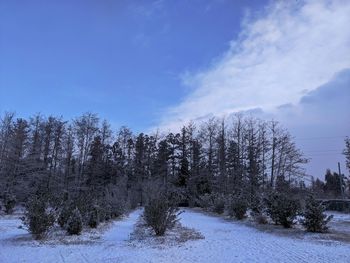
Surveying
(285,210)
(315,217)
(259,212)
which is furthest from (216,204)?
(315,217)

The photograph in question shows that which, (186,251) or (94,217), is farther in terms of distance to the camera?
(94,217)

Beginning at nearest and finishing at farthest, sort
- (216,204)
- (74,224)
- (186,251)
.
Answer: (186,251) → (74,224) → (216,204)

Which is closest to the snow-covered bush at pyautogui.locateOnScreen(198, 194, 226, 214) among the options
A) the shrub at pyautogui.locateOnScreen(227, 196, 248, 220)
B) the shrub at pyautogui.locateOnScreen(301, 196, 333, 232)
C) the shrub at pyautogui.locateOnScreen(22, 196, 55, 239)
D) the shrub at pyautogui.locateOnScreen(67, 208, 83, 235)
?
the shrub at pyautogui.locateOnScreen(227, 196, 248, 220)

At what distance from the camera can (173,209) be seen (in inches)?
530

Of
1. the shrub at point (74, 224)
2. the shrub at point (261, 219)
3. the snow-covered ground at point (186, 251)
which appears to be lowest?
the snow-covered ground at point (186, 251)

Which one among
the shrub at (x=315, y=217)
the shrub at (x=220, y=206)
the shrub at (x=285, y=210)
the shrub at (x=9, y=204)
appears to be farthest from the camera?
the shrub at (x=220, y=206)

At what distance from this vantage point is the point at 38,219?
11938 mm

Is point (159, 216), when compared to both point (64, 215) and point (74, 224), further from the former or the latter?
point (64, 215)

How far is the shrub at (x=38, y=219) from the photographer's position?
11945 mm

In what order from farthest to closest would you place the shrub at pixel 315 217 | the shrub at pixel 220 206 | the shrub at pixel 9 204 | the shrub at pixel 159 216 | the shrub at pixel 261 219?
the shrub at pixel 220 206, the shrub at pixel 9 204, the shrub at pixel 261 219, the shrub at pixel 315 217, the shrub at pixel 159 216

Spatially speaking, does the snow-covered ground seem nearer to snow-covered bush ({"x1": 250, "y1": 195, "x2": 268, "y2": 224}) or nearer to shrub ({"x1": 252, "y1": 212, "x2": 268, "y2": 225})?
shrub ({"x1": 252, "y1": 212, "x2": 268, "y2": 225})

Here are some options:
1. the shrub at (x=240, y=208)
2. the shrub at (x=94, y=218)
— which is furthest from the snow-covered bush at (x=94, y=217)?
the shrub at (x=240, y=208)

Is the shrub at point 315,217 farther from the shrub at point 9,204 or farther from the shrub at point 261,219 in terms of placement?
the shrub at point 9,204

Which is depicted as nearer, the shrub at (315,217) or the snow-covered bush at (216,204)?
the shrub at (315,217)
